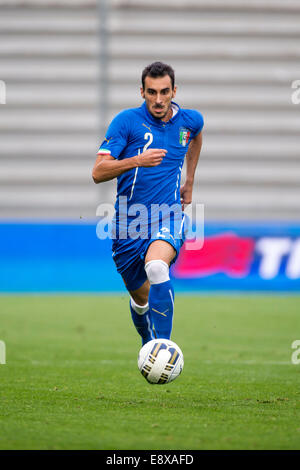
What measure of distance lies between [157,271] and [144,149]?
95 centimetres

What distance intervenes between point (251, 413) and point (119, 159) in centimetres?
206

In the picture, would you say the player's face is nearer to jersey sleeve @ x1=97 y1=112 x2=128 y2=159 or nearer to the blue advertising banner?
jersey sleeve @ x1=97 y1=112 x2=128 y2=159

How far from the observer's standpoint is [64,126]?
20781 millimetres

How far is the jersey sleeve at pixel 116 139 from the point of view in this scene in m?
5.24

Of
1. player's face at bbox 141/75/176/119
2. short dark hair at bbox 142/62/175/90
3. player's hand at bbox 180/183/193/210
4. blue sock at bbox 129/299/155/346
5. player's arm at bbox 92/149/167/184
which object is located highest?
short dark hair at bbox 142/62/175/90

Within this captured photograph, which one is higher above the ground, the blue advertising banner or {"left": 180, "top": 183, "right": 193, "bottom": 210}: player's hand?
{"left": 180, "top": 183, "right": 193, "bottom": 210}: player's hand

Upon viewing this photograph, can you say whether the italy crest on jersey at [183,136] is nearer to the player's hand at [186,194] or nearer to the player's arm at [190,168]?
the player's arm at [190,168]

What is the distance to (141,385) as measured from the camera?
571cm

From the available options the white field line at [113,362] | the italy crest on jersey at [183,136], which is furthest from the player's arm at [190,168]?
the white field line at [113,362]

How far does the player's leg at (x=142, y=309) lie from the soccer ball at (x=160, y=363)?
118 cm

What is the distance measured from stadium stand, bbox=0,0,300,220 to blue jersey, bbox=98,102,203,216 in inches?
585

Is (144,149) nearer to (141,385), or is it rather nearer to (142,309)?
(142,309)

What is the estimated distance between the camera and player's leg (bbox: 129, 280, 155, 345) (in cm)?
598

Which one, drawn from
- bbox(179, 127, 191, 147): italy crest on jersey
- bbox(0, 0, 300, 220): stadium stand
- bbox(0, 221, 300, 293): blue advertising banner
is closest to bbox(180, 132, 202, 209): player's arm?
bbox(179, 127, 191, 147): italy crest on jersey
